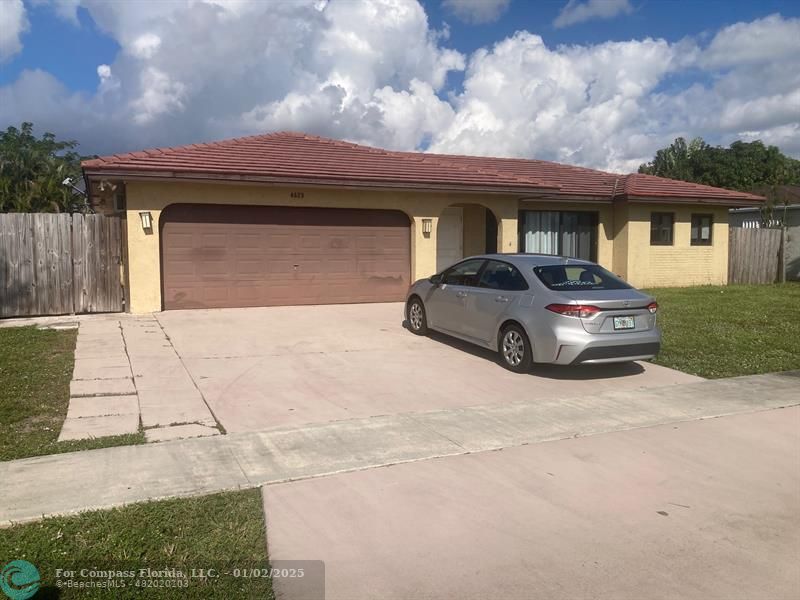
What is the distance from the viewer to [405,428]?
622 centimetres

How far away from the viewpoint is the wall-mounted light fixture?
638 inches

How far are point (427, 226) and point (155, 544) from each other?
13.0 m

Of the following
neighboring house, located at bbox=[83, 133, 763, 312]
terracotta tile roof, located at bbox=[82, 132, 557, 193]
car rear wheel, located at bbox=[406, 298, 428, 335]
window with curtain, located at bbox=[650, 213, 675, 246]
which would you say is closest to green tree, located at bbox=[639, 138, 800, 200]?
window with curtain, located at bbox=[650, 213, 675, 246]

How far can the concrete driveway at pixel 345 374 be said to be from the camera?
6.98 meters

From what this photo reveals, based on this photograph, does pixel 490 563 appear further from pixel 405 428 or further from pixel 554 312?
pixel 554 312

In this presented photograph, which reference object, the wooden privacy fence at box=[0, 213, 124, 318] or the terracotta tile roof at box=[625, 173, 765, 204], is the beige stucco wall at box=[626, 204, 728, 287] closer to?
the terracotta tile roof at box=[625, 173, 765, 204]

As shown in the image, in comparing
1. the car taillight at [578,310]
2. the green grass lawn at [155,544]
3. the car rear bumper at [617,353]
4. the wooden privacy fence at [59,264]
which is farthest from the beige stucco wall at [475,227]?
the green grass lawn at [155,544]

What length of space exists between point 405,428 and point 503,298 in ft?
10.7

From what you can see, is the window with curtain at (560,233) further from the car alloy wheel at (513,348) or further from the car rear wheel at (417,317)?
the car alloy wheel at (513,348)

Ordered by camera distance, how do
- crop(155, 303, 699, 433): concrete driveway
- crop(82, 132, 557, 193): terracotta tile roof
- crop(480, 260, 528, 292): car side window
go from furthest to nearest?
crop(82, 132, 557, 193): terracotta tile roof
crop(480, 260, 528, 292): car side window
crop(155, 303, 699, 433): concrete driveway

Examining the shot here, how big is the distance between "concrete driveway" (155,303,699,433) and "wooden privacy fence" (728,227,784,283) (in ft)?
51.7

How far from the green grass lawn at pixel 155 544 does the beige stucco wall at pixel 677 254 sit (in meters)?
18.2

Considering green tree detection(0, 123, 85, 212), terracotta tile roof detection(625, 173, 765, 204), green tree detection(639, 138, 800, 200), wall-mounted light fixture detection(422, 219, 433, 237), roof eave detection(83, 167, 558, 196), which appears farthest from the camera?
green tree detection(639, 138, 800, 200)

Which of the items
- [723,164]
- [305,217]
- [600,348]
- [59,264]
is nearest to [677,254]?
[305,217]
